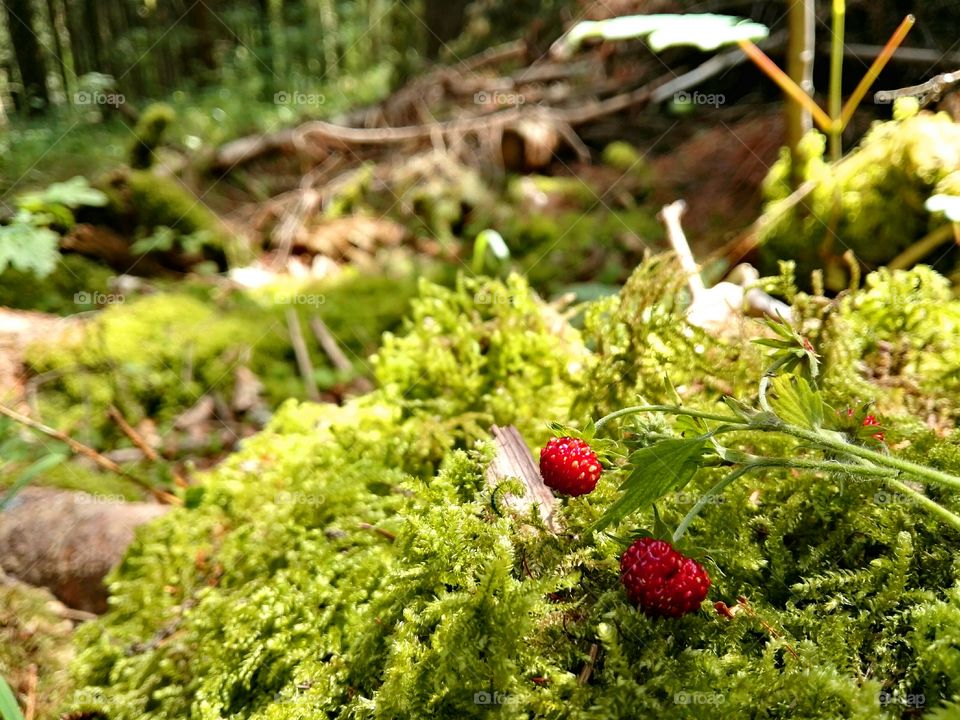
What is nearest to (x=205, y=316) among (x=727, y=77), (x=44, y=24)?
(x=727, y=77)

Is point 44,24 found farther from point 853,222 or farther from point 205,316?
point 853,222

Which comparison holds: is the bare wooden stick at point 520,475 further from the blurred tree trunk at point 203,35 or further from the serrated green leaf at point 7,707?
the blurred tree trunk at point 203,35

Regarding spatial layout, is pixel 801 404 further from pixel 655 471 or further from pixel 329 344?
pixel 329 344

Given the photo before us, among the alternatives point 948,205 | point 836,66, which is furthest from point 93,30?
point 948,205

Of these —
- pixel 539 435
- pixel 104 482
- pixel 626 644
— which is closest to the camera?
pixel 626 644

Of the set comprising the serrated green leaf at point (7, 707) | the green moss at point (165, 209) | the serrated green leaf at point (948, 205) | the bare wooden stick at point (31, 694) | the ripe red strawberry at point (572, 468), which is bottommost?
the bare wooden stick at point (31, 694)

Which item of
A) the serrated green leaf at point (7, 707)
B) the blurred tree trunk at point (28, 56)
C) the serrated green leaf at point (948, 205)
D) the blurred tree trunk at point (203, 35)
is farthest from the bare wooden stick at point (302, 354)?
the blurred tree trunk at point (203, 35)
